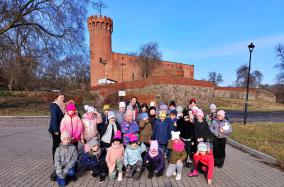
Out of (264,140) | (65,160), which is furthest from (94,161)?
(264,140)

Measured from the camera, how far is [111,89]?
33344 millimetres

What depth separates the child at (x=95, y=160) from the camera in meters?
5.68

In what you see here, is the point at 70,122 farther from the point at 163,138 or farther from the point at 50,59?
the point at 50,59

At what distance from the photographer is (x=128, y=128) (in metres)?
6.52

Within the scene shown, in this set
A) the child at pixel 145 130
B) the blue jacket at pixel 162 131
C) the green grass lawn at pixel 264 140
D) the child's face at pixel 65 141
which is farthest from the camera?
the green grass lawn at pixel 264 140

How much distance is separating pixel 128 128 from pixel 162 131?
0.86m

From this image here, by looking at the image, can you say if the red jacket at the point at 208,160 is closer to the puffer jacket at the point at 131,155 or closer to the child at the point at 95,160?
the puffer jacket at the point at 131,155

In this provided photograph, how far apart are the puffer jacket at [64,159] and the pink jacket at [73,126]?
1.37 ft

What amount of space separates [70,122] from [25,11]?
54.0ft

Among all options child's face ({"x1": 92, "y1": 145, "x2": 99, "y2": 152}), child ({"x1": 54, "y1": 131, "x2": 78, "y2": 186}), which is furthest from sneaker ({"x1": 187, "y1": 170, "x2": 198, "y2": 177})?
child ({"x1": 54, "y1": 131, "x2": 78, "y2": 186})

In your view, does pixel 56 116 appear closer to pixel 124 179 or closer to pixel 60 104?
pixel 60 104

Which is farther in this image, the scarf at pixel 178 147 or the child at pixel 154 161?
the scarf at pixel 178 147

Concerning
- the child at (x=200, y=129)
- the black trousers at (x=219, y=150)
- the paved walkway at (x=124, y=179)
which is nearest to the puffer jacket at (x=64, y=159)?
the paved walkway at (x=124, y=179)

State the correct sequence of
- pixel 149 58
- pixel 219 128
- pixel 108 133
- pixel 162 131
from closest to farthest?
pixel 108 133, pixel 162 131, pixel 219 128, pixel 149 58
